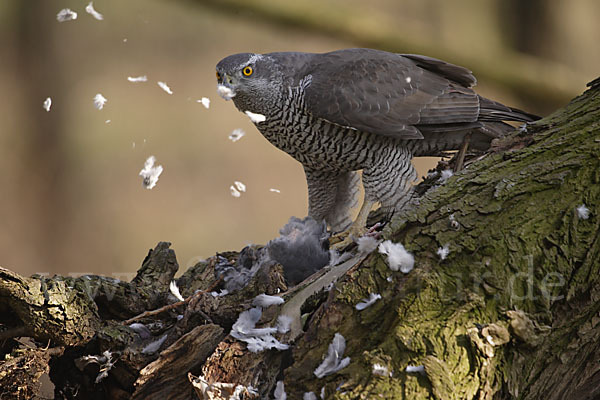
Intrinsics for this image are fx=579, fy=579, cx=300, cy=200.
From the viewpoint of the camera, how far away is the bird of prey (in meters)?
2.38

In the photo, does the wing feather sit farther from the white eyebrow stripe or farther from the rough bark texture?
the rough bark texture

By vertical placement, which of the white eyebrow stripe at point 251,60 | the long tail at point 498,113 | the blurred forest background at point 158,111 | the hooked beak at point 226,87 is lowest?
the blurred forest background at point 158,111

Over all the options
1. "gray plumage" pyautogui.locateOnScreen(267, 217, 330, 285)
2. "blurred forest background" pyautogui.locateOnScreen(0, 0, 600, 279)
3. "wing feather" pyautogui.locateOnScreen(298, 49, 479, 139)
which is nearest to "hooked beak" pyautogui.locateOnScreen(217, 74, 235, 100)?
"wing feather" pyautogui.locateOnScreen(298, 49, 479, 139)

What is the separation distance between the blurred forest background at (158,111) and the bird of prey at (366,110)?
1.48m

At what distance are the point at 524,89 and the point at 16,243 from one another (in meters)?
3.69

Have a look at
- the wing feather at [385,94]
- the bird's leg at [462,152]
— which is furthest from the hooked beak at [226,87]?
the bird's leg at [462,152]

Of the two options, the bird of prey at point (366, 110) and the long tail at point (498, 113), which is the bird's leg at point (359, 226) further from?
the long tail at point (498, 113)

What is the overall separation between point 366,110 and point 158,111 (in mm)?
2103

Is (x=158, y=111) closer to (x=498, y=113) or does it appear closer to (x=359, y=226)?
(x=359, y=226)

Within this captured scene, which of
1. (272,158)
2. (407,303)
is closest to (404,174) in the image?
(407,303)

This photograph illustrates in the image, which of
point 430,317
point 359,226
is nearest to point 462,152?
point 359,226

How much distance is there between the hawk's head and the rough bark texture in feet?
3.30

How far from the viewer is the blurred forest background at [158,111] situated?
3883mm

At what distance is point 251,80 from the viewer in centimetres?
247
